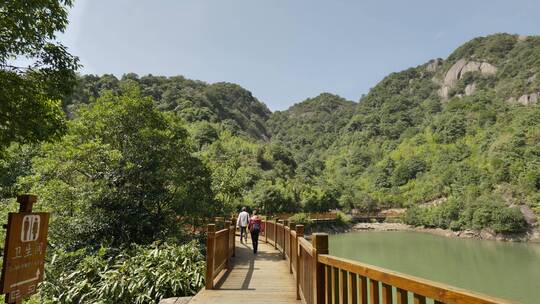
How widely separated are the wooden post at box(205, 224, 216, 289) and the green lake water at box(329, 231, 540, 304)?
1164 cm

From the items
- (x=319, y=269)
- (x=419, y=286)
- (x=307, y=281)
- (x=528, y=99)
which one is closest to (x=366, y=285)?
(x=419, y=286)

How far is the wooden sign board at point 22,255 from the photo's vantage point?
3301 millimetres

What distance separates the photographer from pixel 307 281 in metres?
3.92

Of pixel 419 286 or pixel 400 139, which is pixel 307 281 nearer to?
pixel 419 286

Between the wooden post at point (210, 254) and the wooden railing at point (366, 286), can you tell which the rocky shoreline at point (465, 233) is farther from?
the wooden railing at point (366, 286)

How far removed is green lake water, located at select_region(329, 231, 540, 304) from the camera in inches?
648

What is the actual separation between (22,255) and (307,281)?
308 centimetres

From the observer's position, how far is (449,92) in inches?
3664

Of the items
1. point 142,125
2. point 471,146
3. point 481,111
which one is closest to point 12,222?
point 142,125

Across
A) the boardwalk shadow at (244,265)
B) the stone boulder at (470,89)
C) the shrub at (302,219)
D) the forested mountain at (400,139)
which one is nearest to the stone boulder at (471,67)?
the forested mountain at (400,139)

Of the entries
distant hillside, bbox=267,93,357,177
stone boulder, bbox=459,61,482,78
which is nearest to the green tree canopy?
distant hillside, bbox=267,93,357,177

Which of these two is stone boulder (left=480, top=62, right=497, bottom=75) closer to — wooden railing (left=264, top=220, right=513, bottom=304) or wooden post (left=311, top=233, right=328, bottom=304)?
wooden post (left=311, top=233, right=328, bottom=304)

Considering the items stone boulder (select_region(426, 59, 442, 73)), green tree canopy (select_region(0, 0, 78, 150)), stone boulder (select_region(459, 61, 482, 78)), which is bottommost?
green tree canopy (select_region(0, 0, 78, 150))

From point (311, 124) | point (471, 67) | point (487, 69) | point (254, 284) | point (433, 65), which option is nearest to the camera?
point (254, 284)
